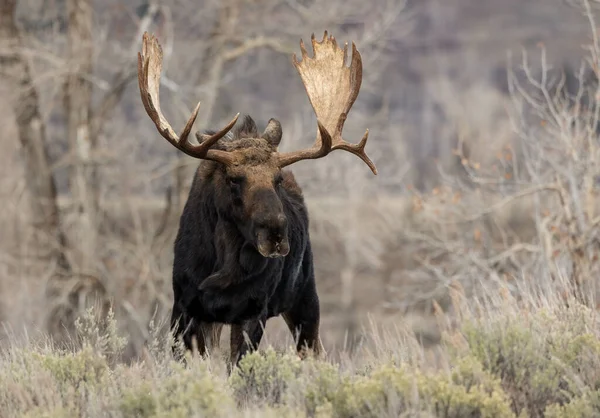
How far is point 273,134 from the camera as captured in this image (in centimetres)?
784

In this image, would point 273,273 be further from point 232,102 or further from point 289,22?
point 232,102

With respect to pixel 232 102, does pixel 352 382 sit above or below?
below

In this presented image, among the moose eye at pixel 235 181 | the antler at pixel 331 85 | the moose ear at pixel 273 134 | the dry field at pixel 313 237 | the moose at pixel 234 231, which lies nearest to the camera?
the dry field at pixel 313 237

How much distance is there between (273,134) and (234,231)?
0.80m

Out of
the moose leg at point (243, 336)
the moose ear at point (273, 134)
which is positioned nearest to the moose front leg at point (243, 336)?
the moose leg at point (243, 336)

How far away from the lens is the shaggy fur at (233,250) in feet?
23.7

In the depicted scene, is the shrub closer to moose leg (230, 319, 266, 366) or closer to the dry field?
the dry field

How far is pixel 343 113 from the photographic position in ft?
26.1

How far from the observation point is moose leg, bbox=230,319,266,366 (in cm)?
741

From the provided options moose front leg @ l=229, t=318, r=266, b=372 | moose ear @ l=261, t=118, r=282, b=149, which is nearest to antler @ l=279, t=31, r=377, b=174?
moose ear @ l=261, t=118, r=282, b=149

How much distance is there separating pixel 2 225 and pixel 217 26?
7410 mm

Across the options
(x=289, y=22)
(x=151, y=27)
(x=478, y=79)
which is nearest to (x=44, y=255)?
(x=151, y=27)

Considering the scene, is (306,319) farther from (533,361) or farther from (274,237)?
(533,361)

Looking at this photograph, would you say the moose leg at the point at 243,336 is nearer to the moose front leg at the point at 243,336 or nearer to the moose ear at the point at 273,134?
the moose front leg at the point at 243,336
